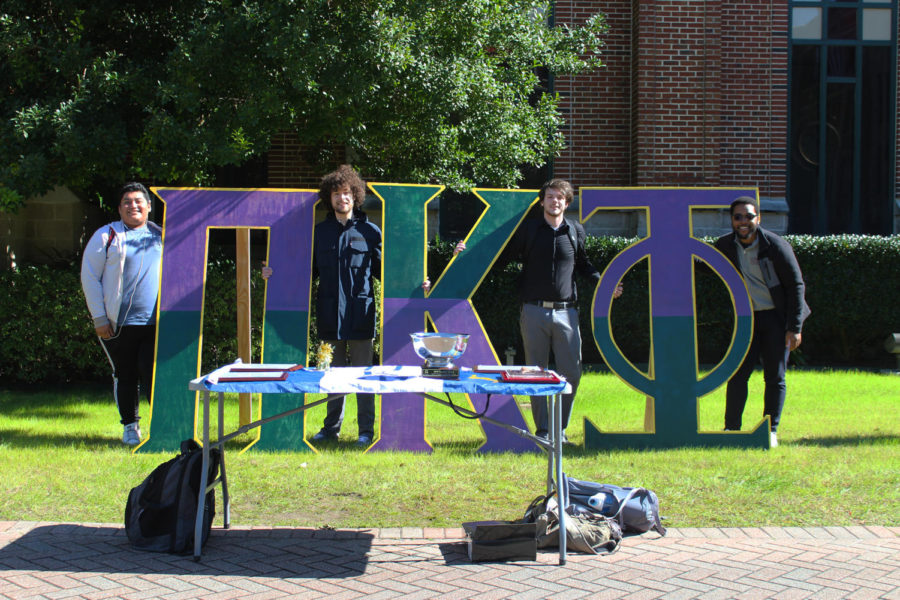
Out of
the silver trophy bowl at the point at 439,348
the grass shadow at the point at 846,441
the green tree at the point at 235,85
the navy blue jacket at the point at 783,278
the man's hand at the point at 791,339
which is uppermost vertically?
the green tree at the point at 235,85

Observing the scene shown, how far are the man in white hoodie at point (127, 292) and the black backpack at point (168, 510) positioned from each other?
90.0 inches

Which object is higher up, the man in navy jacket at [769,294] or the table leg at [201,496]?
the man in navy jacket at [769,294]

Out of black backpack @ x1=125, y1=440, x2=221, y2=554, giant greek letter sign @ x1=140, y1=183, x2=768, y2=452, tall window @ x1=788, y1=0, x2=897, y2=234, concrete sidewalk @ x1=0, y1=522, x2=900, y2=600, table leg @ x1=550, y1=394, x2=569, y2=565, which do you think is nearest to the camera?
concrete sidewalk @ x1=0, y1=522, x2=900, y2=600

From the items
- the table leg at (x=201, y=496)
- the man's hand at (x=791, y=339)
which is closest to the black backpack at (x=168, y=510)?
the table leg at (x=201, y=496)

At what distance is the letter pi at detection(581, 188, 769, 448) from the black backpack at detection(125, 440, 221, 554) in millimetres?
3035

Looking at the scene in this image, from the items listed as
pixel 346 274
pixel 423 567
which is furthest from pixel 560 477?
pixel 346 274

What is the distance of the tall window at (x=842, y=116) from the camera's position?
12609mm

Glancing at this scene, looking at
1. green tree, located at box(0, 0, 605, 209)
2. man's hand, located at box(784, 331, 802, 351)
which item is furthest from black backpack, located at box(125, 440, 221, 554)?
man's hand, located at box(784, 331, 802, 351)

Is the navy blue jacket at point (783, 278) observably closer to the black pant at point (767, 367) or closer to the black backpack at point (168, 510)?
the black pant at point (767, 367)

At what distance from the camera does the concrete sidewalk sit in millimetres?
3750

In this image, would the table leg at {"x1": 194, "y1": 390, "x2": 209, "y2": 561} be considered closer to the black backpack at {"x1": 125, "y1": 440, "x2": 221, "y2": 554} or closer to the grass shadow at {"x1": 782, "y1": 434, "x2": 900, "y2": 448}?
the black backpack at {"x1": 125, "y1": 440, "x2": 221, "y2": 554}

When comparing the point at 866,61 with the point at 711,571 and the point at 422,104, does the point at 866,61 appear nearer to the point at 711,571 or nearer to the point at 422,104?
the point at 422,104

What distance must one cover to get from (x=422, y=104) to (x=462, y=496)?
14.0 ft

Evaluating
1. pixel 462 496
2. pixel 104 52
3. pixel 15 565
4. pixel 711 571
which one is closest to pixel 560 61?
pixel 104 52
